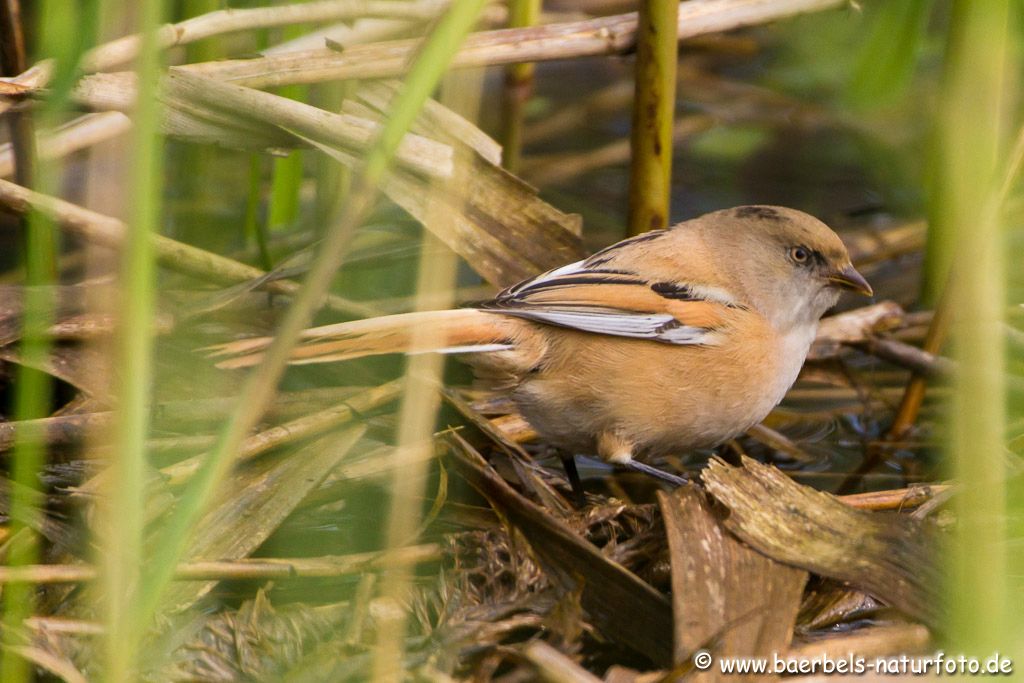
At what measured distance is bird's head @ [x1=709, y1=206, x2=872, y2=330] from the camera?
3643 millimetres

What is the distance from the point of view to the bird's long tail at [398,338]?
288 centimetres

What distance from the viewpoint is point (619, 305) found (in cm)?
345

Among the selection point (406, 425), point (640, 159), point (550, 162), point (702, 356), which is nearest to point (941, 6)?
point (550, 162)

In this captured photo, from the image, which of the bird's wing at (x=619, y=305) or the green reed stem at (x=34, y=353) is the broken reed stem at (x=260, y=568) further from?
the bird's wing at (x=619, y=305)

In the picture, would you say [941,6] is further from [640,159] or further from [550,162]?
[640,159]

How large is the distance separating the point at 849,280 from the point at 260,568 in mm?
2104

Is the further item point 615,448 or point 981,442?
point 615,448

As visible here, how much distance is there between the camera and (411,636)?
2.70m

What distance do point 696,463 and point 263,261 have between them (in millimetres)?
1824

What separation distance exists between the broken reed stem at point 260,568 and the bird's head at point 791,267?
1456 millimetres

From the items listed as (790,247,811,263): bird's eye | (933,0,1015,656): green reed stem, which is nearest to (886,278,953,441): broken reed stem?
(790,247,811,263): bird's eye

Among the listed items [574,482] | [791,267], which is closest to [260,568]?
[574,482]

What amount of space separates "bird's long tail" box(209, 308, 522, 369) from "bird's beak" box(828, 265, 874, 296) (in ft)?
3.60

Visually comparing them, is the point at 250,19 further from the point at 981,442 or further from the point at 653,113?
the point at 981,442
